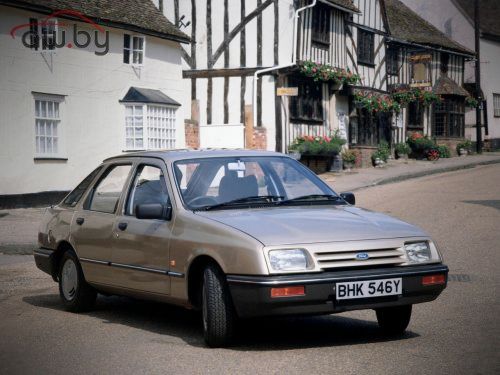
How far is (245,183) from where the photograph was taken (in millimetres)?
8141

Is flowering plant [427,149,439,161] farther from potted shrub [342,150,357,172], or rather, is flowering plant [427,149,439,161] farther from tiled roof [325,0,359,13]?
tiled roof [325,0,359,13]

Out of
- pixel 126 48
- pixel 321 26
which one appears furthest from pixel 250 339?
pixel 321 26

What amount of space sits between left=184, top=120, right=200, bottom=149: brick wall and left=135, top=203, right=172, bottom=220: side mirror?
22553 mm

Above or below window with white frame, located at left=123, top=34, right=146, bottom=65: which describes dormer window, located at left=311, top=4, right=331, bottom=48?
above

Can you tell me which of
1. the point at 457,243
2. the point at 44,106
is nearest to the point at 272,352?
the point at 457,243

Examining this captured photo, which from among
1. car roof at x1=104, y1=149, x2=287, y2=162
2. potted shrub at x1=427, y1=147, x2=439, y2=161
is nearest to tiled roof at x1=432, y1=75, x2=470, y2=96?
potted shrub at x1=427, y1=147, x2=439, y2=161

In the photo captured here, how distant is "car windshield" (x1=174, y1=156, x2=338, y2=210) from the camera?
7958mm

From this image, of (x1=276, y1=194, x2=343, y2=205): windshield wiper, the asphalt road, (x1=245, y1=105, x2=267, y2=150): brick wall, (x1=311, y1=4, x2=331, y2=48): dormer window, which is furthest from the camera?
(x1=311, y1=4, x2=331, y2=48): dormer window

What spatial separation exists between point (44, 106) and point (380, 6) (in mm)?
20628

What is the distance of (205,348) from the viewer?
283 inches

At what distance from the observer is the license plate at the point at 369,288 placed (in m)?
6.85

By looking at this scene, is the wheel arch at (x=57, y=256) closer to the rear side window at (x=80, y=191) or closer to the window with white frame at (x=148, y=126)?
the rear side window at (x=80, y=191)

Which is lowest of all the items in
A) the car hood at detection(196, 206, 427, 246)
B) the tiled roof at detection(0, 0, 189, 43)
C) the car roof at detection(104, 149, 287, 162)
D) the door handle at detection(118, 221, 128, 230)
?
the door handle at detection(118, 221, 128, 230)

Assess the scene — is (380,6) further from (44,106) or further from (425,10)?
(44,106)
